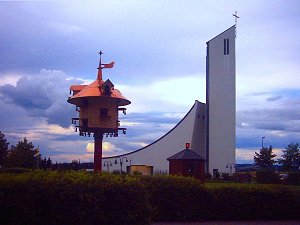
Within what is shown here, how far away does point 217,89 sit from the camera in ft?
166

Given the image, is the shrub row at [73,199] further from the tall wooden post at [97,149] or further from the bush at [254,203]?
the tall wooden post at [97,149]

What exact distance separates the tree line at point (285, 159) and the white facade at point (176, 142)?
8341mm

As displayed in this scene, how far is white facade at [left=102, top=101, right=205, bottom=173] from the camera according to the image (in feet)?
165

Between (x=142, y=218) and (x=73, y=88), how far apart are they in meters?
15.6

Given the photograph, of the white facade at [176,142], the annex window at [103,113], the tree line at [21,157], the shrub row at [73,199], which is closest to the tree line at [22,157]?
the tree line at [21,157]

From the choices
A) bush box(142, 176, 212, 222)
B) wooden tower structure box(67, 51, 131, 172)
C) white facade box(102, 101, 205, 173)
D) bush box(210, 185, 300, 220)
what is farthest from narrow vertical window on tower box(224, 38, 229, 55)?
bush box(142, 176, 212, 222)

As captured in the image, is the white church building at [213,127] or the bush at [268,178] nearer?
the bush at [268,178]

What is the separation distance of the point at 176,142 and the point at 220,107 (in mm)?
Result: 6906

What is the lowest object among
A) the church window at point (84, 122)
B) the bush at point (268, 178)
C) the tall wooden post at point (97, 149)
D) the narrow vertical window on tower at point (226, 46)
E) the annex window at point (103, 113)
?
the bush at point (268, 178)

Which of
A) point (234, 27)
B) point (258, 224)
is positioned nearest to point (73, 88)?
point (258, 224)

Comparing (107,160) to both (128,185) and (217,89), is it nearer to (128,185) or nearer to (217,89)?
(217,89)

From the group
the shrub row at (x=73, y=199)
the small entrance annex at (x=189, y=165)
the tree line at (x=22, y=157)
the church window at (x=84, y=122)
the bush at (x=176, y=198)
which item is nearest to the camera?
the shrub row at (x=73, y=199)

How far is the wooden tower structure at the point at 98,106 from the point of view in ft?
71.5

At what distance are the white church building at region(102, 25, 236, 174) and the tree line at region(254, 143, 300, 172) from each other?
5226 mm
